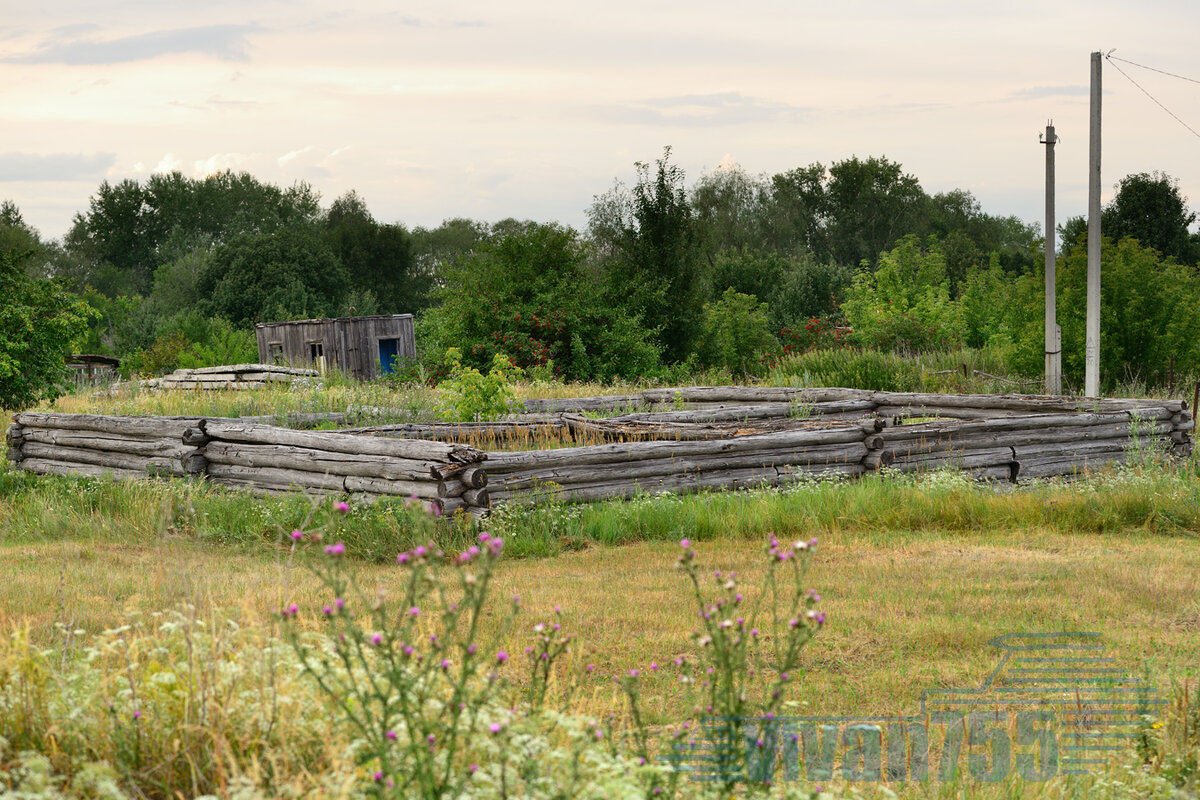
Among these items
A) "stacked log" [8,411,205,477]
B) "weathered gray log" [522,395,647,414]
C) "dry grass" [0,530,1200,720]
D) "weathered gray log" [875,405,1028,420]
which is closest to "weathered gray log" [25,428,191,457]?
"stacked log" [8,411,205,477]

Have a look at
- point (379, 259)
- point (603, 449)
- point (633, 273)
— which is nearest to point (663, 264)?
point (633, 273)

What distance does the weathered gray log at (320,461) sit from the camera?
8797 millimetres

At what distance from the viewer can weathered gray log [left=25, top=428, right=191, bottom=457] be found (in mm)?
11352

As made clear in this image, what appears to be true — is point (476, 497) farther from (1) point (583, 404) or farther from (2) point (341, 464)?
(1) point (583, 404)

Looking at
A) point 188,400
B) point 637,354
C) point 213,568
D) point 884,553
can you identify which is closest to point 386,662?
point 213,568

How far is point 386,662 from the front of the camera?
346 cm

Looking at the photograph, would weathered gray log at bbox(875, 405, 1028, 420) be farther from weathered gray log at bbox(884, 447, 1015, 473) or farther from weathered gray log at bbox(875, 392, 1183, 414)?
weathered gray log at bbox(884, 447, 1015, 473)

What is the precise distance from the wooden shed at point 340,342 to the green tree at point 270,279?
15.2m

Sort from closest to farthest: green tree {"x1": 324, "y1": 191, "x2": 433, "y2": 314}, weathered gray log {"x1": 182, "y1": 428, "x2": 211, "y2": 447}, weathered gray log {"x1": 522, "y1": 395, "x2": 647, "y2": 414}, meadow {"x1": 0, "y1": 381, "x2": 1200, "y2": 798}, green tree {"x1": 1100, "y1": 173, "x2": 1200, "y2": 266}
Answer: meadow {"x1": 0, "y1": 381, "x2": 1200, "y2": 798} < weathered gray log {"x1": 182, "y1": 428, "x2": 211, "y2": 447} < weathered gray log {"x1": 522, "y1": 395, "x2": 647, "y2": 414} < green tree {"x1": 1100, "y1": 173, "x2": 1200, "y2": 266} < green tree {"x1": 324, "y1": 191, "x2": 433, "y2": 314}

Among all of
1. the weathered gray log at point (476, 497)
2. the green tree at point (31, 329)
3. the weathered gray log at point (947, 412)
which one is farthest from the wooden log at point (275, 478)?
the weathered gray log at point (947, 412)

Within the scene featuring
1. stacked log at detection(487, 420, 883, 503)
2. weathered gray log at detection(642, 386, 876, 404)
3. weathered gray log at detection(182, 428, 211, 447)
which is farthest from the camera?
weathered gray log at detection(642, 386, 876, 404)

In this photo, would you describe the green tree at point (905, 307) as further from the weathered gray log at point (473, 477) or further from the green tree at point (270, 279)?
the green tree at point (270, 279)

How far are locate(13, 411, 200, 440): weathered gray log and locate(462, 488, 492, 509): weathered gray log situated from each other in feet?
12.5

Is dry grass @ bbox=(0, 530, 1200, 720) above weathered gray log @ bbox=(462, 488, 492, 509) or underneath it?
underneath
